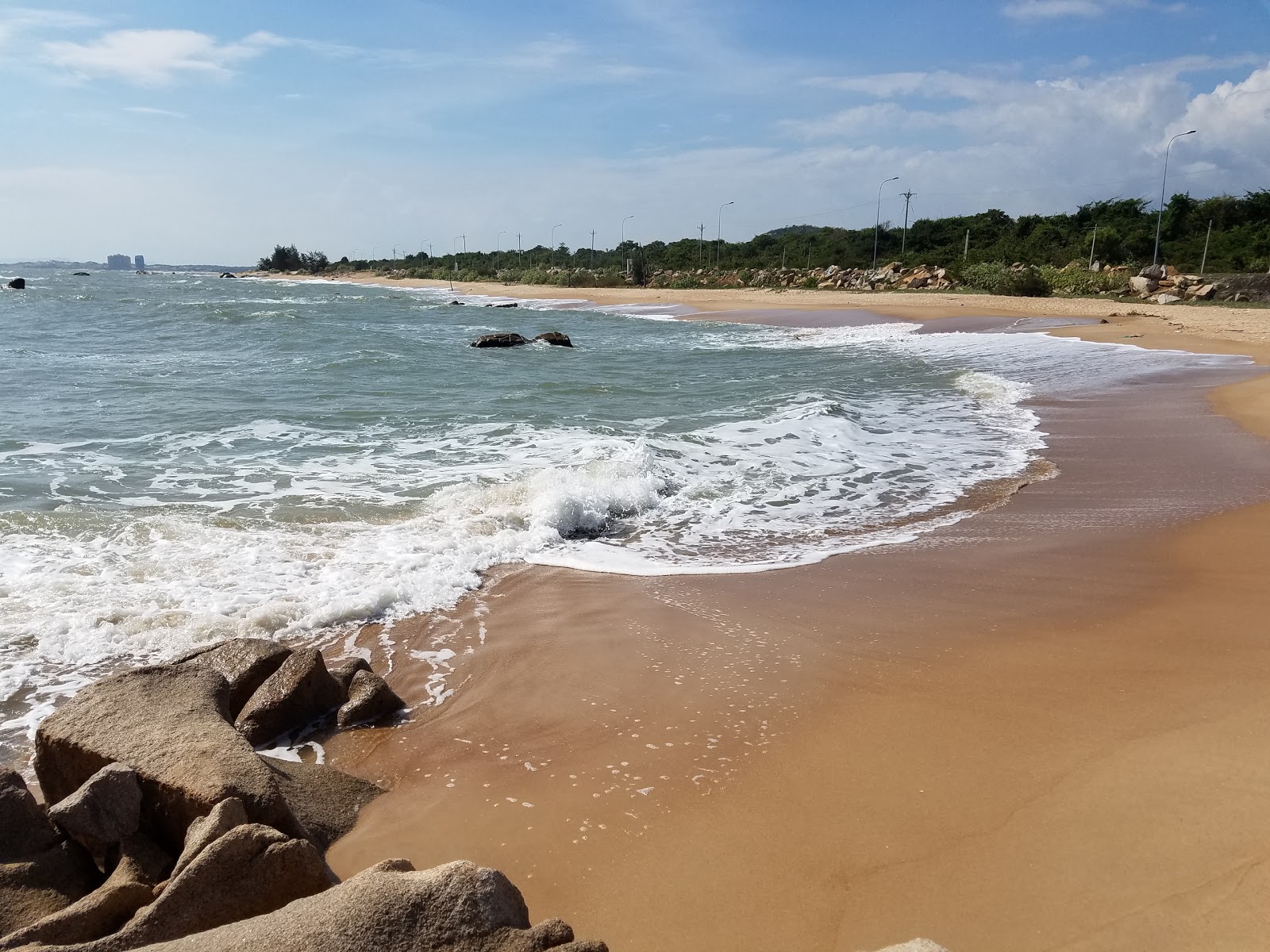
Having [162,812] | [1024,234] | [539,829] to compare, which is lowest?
[539,829]

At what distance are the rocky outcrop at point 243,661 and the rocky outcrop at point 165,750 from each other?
1.70ft

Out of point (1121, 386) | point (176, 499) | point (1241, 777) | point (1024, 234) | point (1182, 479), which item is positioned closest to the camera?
point (1241, 777)

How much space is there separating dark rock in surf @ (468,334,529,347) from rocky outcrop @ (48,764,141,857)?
2228cm

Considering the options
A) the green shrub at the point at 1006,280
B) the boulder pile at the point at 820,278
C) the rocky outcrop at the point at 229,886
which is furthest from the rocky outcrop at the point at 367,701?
the boulder pile at the point at 820,278

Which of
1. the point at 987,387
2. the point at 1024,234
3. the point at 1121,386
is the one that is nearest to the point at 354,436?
the point at 987,387

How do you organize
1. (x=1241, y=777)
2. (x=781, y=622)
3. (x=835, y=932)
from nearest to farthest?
1. (x=835, y=932)
2. (x=1241, y=777)
3. (x=781, y=622)

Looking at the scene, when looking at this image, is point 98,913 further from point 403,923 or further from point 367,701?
point 367,701

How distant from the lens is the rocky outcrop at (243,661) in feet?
13.9

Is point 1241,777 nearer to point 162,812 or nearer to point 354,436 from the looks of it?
point 162,812

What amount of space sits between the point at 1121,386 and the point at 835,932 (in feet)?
50.5

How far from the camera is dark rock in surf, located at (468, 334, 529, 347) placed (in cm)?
2453

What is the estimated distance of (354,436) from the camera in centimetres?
1153

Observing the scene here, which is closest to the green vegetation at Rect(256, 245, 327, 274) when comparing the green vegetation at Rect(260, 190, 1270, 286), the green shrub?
the green vegetation at Rect(260, 190, 1270, 286)

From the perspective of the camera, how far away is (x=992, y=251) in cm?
5666
